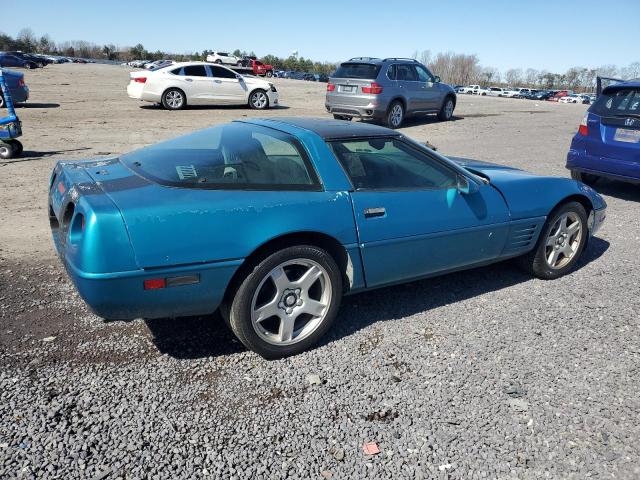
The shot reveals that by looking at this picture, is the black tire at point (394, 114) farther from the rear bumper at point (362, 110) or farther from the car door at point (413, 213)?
the car door at point (413, 213)

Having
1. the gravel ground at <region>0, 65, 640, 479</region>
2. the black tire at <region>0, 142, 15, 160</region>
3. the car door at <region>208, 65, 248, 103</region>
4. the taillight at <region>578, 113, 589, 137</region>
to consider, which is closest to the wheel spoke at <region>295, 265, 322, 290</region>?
the gravel ground at <region>0, 65, 640, 479</region>

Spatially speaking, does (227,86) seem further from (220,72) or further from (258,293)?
(258,293)

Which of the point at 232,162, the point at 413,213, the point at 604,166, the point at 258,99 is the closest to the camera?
the point at 232,162

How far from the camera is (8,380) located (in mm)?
2793

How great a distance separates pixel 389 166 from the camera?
143 inches

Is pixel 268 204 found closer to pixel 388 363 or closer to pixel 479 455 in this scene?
pixel 388 363

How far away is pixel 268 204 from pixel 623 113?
20.1 ft

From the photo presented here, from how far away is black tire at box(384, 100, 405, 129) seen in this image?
13.8 metres

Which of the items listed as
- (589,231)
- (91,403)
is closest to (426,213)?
(589,231)

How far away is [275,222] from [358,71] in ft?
38.4

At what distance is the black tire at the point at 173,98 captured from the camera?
1623 centimetres

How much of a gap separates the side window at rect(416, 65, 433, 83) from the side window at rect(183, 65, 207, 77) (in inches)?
269

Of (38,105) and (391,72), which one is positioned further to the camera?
(38,105)

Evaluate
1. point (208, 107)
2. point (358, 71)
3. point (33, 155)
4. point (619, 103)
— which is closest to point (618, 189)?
point (619, 103)
